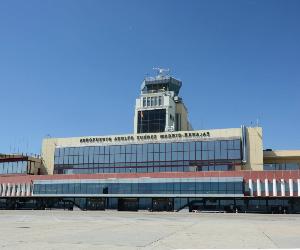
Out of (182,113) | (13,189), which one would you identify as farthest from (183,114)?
(13,189)

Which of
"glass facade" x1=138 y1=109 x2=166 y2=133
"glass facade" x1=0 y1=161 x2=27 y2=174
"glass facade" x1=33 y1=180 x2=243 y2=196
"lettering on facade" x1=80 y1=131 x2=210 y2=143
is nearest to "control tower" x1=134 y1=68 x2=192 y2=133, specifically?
"glass facade" x1=138 y1=109 x2=166 y2=133

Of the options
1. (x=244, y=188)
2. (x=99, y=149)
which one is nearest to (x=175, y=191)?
(x=244, y=188)

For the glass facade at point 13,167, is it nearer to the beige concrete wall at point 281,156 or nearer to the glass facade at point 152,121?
the glass facade at point 152,121

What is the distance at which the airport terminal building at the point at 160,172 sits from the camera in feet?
306

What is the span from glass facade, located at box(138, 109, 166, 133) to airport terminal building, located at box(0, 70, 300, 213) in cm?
30

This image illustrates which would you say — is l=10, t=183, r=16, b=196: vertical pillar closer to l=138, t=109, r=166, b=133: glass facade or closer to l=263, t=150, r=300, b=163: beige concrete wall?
l=138, t=109, r=166, b=133: glass facade

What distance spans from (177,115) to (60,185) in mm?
43052

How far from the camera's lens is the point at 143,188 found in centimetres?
10150

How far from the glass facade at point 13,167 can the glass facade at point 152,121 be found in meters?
35.6

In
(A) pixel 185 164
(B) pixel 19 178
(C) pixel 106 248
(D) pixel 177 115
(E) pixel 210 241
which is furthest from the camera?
(D) pixel 177 115

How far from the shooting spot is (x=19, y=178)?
115375 mm

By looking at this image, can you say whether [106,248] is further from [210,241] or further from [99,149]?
[99,149]

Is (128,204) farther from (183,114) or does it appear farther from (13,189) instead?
(183,114)

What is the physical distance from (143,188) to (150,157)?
12.2m
